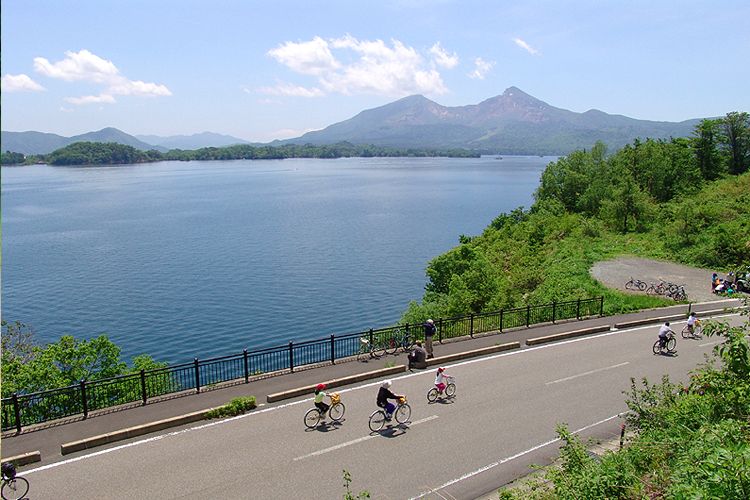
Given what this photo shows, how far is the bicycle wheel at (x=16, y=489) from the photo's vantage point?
35.1 feet

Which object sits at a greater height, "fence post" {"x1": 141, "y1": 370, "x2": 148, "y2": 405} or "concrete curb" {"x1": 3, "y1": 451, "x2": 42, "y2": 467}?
"fence post" {"x1": 141, "y1": 370, "x2": 148, "y2": 405}

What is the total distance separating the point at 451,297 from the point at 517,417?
19.0 metres

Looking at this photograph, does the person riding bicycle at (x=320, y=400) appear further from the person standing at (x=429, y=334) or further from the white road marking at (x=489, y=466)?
the person standing at (x=429, y=334)

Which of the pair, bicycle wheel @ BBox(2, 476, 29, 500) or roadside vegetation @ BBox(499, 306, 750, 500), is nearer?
roadside vegetation @ BBox(499, 306, 750, 500)

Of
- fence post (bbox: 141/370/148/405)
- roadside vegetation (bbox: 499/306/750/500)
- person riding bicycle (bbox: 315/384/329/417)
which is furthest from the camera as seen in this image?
fence post (bbox: 141/370/148/405)

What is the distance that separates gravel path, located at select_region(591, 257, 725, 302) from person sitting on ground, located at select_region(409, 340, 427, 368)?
67.3ft

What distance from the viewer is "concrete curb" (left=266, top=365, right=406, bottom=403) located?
15.8m

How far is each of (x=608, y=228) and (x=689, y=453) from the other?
175 ft

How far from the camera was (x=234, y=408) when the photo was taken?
14828mm

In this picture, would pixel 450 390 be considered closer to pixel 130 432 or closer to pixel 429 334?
pixel 429 334

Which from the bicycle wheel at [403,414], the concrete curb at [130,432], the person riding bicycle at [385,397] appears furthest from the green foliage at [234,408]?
the bicycle wheel at [403,414]

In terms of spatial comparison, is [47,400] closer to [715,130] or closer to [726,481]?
[726,481]

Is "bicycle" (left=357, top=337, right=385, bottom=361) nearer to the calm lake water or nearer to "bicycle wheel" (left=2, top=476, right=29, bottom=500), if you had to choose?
"bicycle wheel" (left=2, top=476, right=29, bottom=500)

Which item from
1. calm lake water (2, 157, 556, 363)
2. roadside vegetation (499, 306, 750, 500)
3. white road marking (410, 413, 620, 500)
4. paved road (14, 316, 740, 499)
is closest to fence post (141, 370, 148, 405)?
paved road (14, 316, 740, 499)
